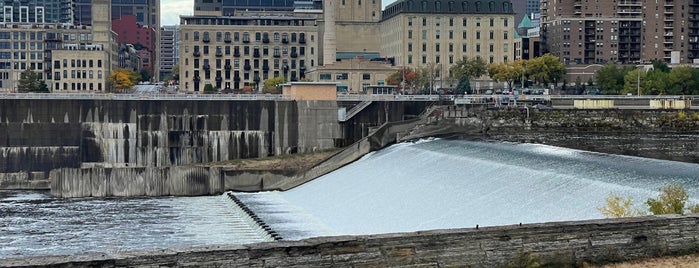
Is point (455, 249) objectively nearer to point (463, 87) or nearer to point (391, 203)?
point (391, 203)

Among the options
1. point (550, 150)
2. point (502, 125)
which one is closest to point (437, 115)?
point (502, 125)

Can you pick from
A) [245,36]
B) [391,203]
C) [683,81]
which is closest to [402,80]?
[245,36]

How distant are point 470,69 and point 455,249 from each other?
15527 centimetres

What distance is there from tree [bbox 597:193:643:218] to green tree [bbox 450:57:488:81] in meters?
141

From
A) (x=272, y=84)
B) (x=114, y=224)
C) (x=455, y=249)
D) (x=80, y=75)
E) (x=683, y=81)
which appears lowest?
(x=114, y=224)

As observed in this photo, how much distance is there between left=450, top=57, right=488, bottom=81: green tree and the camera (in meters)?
181

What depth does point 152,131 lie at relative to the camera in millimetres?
91375

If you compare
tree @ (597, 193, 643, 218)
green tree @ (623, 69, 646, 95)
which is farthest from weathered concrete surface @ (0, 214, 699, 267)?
green tree @ (623, 69, 646, 95)

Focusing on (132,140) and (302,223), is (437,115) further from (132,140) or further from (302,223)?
(302,223)

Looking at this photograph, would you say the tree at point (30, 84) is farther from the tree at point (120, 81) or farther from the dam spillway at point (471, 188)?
the dam spillway at point (471, 188)

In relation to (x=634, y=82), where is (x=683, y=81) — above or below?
above

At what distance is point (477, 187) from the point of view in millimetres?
51625

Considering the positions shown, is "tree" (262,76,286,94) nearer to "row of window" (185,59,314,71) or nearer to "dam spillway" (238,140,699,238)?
"row of window" (185,59,314,71)

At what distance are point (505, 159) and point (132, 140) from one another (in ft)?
135
